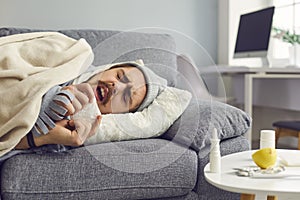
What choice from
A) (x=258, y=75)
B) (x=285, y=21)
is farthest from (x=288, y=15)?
(x=258, y=75)

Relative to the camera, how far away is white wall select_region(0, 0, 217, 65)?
300 centimetres

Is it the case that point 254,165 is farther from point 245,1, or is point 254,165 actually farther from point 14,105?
point 245,1

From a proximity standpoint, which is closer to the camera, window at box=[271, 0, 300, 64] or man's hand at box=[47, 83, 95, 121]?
man's hand at box=[47, 83, 95, 121]

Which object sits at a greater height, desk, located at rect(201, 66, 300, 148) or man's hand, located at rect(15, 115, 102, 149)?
man's hand, located at rect(15, 115, 102, 149)

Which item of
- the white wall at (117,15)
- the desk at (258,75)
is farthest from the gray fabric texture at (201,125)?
the white wall at (117,15)

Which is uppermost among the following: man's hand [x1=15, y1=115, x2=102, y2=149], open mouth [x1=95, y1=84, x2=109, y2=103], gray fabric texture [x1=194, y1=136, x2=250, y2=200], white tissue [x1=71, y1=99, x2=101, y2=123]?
open mouth [x1=95, y1=84, x2=109, y2=103]

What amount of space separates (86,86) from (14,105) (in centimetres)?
24

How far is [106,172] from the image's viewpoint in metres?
1.44

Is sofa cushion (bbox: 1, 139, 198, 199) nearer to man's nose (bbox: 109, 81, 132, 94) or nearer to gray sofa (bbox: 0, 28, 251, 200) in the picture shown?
gray sofa (bbox: 0, 28, 251, 200)

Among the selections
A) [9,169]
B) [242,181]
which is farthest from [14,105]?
[242,181]

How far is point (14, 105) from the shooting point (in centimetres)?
141

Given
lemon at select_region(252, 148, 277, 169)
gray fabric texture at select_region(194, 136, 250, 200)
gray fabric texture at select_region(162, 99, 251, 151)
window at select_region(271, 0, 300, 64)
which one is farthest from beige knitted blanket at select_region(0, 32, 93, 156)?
window at select_region(271, 0, 300, 64)

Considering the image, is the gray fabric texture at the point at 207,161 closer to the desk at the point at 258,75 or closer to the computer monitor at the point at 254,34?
the desk at the point at 258,75

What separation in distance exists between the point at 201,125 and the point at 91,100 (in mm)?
406
